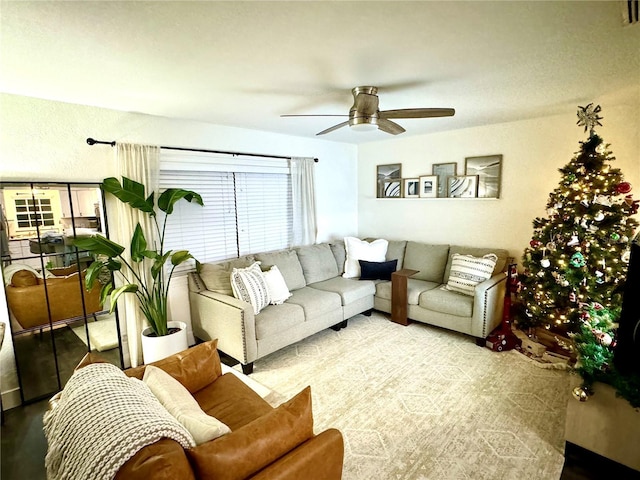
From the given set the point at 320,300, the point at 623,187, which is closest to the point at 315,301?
the point at 320,300

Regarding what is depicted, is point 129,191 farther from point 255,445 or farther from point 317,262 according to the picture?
point 255,445

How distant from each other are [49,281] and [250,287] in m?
1.66

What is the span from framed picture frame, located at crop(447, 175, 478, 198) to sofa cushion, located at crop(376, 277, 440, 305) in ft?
3.98

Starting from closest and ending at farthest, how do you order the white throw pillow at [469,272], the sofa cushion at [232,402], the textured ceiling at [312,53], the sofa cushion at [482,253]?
the textured ceiling at [312,53] → the sofa cushion at [232,402] → the white throw pillow at [469,272] → the sofa cushion at [482,253]

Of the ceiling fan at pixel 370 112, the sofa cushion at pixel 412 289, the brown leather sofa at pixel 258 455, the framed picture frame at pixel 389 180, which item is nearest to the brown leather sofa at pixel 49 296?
the brown leather sofa at pixel 258 455

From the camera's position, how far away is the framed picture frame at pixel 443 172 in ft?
13.8

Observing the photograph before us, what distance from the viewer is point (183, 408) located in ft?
4.54

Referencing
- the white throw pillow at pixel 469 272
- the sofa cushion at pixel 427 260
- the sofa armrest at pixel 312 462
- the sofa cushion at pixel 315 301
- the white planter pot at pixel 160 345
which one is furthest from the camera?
the sofa cushion at pixel 427 260

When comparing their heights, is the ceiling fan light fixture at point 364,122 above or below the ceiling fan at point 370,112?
below

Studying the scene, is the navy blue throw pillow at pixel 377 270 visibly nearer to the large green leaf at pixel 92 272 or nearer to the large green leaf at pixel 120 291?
the large green leaf at pixel 120 291

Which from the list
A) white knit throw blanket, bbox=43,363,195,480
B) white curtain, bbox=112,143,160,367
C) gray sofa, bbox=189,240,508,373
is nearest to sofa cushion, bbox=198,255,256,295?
gray sofa, bbox=189,240,508,373

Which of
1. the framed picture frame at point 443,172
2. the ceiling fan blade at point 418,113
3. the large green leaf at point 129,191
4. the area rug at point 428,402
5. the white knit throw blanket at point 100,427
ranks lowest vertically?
the area rug at point 428,402

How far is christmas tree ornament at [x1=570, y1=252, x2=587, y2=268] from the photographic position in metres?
2.73

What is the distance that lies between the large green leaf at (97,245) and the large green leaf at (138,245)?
11cm
